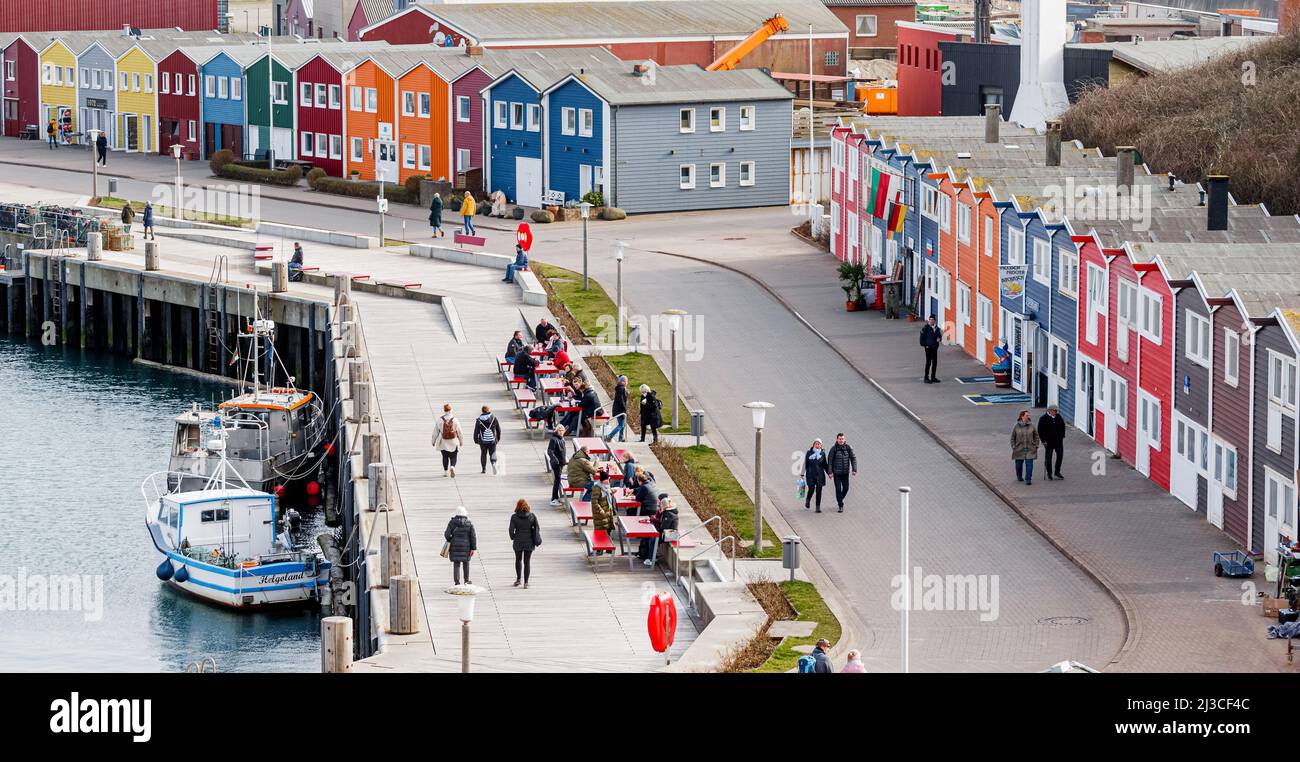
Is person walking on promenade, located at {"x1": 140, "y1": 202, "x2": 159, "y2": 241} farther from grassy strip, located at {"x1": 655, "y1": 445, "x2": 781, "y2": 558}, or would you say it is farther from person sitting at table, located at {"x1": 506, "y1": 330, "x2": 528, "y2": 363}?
grassy strip, located at {"x1": 655, "y1": 445, "x2": 781, "y2": 558}

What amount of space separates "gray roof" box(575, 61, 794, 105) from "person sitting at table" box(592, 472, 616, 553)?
49.1 m

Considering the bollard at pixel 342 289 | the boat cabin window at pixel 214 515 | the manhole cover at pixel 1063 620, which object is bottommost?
the boat cabin window at pixel 214 515

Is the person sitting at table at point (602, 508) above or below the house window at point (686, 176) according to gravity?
below

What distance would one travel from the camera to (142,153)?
109 metres

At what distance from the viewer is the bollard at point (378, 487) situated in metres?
38.7

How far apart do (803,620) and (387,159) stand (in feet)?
218

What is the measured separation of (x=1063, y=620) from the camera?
32.2 metres

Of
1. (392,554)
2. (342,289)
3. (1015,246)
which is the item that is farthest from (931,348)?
(392,554)

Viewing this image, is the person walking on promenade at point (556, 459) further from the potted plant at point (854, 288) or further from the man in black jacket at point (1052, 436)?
the potted plant at point (854, 288)

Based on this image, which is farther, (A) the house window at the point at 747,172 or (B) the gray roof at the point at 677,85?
(A) the house window at the point at 747,172

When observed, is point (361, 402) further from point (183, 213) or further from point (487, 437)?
point (183, 213)

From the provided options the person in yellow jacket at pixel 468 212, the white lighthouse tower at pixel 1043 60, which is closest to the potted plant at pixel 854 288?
the person in yellow jacket at pixel 468 212

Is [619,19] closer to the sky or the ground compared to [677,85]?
closer to the sky

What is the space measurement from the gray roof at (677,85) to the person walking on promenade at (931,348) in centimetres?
3481
